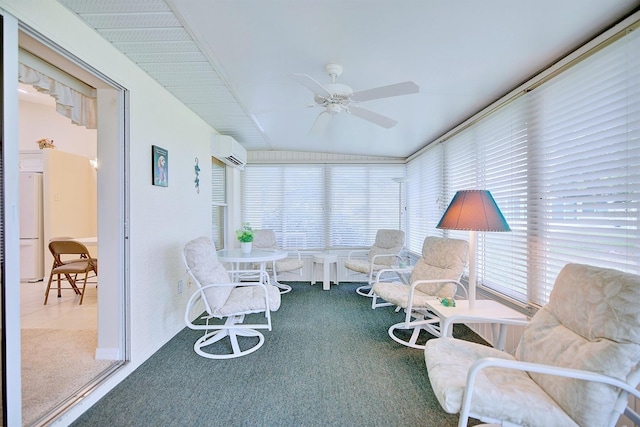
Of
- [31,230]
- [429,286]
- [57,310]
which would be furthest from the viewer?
[31,230]

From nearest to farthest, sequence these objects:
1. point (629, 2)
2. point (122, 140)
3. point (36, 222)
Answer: point (629, 2) < point (122, 140) < point (36, 222)

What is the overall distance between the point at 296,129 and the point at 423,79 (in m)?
2.01

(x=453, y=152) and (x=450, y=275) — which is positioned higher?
(x=453, y=152)

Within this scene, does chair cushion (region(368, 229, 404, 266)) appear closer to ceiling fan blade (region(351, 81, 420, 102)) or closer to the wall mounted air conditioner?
the wall mounted air conditioner

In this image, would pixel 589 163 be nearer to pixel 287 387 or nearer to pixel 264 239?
pixel 287 387

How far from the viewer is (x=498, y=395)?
49.4 inches

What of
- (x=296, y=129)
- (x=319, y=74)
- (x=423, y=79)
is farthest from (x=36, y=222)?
(x=423, y=79)

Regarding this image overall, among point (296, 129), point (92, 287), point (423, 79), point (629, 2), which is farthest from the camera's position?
point (92, 287)

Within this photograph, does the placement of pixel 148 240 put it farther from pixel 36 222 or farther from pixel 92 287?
pixel 36 222

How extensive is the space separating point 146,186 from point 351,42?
1.97 m

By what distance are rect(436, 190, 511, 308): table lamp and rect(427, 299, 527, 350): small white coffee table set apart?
0.35 feet

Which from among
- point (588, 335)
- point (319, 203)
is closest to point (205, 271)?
point (588, 335)

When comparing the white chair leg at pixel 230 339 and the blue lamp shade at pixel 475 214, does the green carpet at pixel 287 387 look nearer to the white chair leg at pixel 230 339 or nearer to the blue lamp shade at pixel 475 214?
the white chair leg at pixel 230 339

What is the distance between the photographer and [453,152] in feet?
11.8
